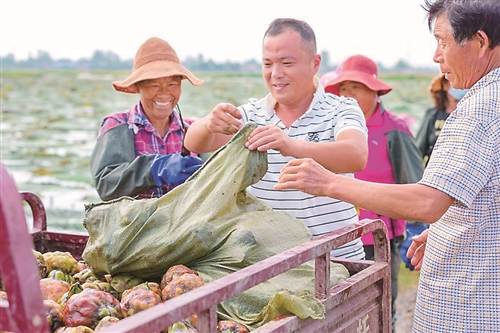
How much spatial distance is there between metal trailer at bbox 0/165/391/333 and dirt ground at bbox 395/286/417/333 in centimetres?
367

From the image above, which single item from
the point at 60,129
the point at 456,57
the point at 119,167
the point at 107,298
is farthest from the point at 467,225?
the point at 60,129

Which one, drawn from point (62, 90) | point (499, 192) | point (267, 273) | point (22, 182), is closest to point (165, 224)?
point (267, 273)

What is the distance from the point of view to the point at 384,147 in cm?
453

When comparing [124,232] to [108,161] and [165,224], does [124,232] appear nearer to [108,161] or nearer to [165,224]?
[165,224]

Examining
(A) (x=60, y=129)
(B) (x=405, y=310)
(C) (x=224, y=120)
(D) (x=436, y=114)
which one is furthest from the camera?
(A) (x=60, y=129)

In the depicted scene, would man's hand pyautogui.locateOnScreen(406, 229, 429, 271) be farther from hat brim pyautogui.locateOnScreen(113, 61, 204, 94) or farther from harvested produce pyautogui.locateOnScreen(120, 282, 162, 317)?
hat brim pyautogui.locateOnScreen(113, 61, 204, 94)

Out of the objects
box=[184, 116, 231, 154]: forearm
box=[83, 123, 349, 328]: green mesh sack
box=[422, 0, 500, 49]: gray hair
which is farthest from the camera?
box=[184, 116, 231, 154]: forearm

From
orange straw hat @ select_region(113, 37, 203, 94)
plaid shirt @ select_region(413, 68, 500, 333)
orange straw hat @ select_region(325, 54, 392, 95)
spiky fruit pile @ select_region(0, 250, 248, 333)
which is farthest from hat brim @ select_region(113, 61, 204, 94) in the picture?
plaid shirt @ select_region(413, 68, 500, 333)

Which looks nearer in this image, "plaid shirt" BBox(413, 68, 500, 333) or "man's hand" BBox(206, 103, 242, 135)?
"plaid shirt" BBox(413, 68, 500, 333)

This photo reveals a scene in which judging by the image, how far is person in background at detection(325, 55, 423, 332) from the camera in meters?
4.48

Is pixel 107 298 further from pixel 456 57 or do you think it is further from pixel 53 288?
pixel 456 57

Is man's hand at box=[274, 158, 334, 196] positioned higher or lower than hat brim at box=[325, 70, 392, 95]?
lower

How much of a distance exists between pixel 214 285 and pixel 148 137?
6.93 feet

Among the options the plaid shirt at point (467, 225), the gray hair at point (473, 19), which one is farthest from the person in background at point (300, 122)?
the gray hair at point (473, 19)
